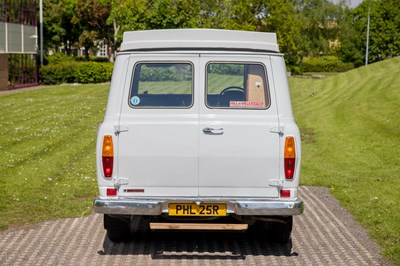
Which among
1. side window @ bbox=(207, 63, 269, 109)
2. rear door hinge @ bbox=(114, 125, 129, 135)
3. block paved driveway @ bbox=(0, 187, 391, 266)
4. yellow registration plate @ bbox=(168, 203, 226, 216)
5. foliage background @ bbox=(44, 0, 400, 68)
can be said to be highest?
foliage background @ bbox=(44, 0, 400, 68)

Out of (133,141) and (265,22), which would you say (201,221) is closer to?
(133,141)

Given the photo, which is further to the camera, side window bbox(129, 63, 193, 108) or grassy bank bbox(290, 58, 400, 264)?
grassy bank bbox(290, 58, 400, 264)

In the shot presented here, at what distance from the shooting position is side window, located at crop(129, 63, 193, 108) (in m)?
6.93

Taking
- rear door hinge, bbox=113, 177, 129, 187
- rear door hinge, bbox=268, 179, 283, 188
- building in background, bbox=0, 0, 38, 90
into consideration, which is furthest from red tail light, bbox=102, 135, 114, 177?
building in background, bbox=0, 0, 38, 90

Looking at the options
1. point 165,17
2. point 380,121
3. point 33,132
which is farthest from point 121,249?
point 165,17

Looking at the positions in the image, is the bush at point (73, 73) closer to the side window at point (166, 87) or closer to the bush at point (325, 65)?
the bush at point (325, 65)

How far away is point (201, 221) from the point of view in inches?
278

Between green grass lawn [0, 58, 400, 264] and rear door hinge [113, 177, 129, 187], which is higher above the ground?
rear door hinge [113, 177, 129, 187]

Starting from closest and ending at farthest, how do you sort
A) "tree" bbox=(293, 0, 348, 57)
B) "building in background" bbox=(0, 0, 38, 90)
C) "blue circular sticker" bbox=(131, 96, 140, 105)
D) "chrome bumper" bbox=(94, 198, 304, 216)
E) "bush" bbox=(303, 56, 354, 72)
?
"chrome bumper" bbox=(94, 198, 304, 216) → "blue circular sticker" bbox=(131, 96, 140, 105) → "building in background" bbox=(0, 0, 38, 90) → "tree" bbox=(293, 0, 348, 57) → "bush" bbox=(303, 56, 354, 72)

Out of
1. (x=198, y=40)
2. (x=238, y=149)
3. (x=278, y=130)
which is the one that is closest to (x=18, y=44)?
(x=198, y=40)

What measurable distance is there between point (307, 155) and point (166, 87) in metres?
8.55

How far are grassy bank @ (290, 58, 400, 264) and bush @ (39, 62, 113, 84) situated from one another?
19394mm

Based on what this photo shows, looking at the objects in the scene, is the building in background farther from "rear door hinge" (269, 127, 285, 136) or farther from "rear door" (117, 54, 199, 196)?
"rear door hinge" (269, 127, 285, 136)

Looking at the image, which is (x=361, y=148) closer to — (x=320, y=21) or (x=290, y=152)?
(x=290, y=152)
